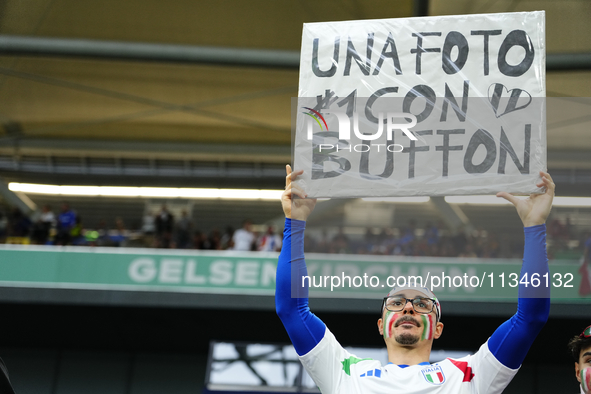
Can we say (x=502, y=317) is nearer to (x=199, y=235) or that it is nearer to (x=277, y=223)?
(x=199, y=235)

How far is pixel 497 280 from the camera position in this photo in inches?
422

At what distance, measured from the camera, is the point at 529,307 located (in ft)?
8.56

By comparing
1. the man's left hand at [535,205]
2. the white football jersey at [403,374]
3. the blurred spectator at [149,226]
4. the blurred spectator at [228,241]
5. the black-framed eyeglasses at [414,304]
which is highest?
the blurred spectator at [149,226]

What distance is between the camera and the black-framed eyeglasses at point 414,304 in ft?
9.60

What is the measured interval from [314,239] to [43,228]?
6106 mm

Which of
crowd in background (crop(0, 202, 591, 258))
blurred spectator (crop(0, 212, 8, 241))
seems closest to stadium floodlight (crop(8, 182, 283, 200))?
crowd in background (crop(0, 202, 591, 258))

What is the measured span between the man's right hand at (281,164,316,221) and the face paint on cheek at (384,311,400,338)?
24.2 inches

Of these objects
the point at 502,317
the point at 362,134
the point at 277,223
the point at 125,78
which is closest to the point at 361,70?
the point at 362,134

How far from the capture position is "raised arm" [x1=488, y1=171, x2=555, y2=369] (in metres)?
2.60

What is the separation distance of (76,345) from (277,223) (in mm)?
8033

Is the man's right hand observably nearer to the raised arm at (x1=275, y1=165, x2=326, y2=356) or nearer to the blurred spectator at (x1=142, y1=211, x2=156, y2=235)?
the raised arm at (x1=275, y1=165, x2=326, y2=356)

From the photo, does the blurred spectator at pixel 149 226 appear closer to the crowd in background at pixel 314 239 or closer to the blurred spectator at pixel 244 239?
the crowd in background at pixel 314 239

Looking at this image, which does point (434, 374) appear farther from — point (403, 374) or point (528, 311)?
point (528, 311)

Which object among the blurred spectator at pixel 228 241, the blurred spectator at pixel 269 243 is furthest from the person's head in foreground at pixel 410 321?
the blurred spectator at pixel 228 241
